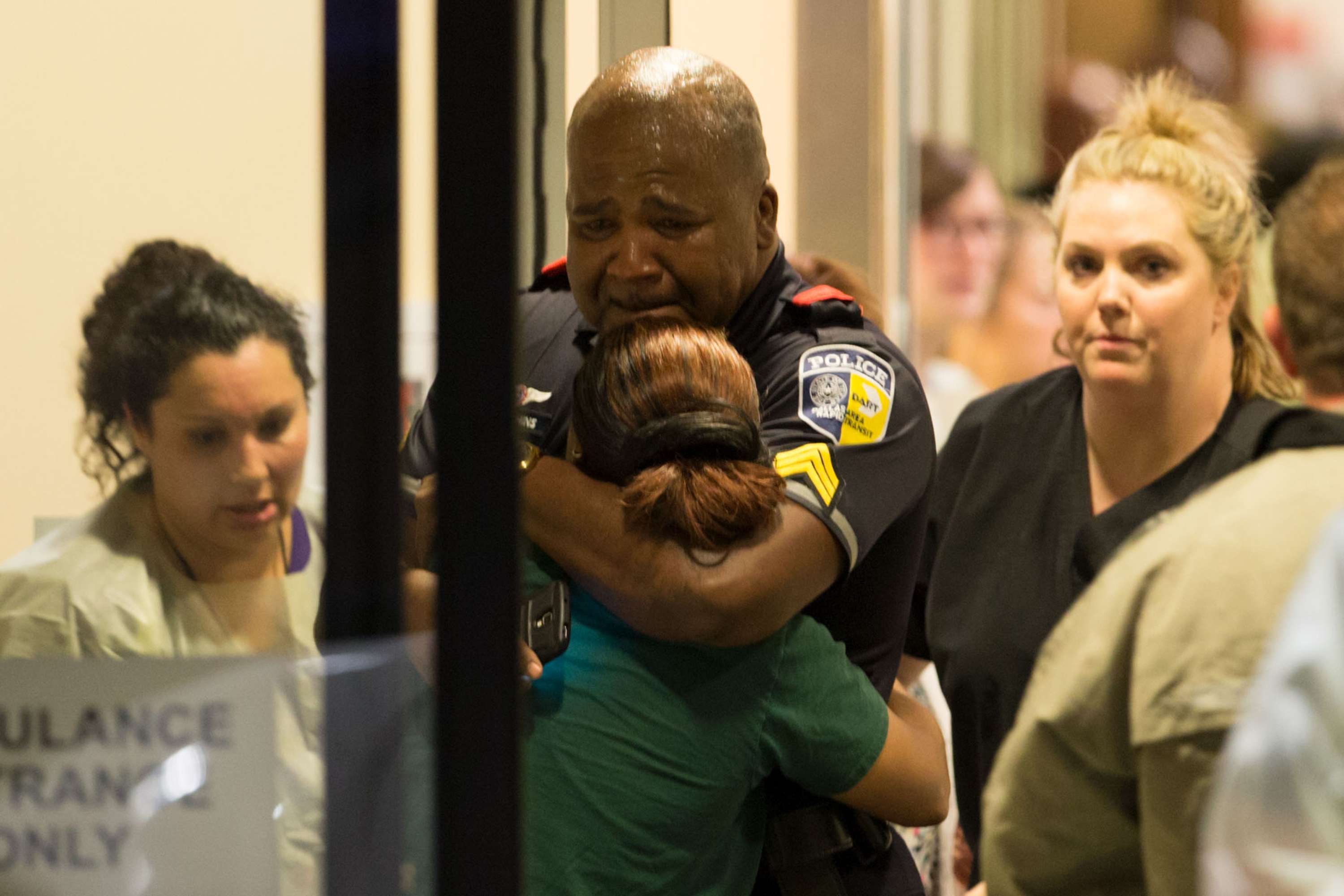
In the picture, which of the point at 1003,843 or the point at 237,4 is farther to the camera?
the point at 237,4

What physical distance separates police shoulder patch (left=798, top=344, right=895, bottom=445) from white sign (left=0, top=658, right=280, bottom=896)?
57 cm

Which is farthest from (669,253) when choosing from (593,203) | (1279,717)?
(1279,717)

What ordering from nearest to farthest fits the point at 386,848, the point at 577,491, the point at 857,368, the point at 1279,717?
the point at 1279,717 < the point at 386,848 < the point at 577,491 < the point at 857,368

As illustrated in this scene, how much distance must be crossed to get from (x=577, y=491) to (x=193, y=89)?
57 cm

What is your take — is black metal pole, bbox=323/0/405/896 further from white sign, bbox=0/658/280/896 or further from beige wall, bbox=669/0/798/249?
beige wall, bbox=669/0/798/249

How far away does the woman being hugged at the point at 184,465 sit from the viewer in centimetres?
127

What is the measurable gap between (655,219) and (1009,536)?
748mm

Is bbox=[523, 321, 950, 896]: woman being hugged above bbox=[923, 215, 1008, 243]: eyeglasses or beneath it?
beneath

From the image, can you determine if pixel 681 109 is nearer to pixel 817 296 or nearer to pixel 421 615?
pixel 817 296

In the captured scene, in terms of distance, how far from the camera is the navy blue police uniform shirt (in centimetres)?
136

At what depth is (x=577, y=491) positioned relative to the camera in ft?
4.30

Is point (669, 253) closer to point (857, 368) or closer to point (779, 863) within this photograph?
point (857, 368)

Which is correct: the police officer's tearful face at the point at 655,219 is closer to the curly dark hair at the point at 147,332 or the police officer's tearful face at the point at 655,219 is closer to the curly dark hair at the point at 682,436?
the curly dark hair at the point at 682,436

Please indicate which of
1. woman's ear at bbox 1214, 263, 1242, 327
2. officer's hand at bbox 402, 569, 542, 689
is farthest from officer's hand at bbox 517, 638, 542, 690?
woman's ear at bbox 1214, 263, 1242, 327
